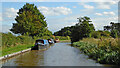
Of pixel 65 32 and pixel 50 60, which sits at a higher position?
pixel 65 32

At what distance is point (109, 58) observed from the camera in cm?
1241

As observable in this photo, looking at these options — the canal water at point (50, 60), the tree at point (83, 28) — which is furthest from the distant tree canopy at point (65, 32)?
the canal water at point (50, 60)

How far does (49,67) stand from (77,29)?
3575cm

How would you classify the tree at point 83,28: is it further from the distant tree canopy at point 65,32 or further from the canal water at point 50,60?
the distant tree canopy at point 65,32

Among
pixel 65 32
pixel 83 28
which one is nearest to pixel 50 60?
pixel 83 28

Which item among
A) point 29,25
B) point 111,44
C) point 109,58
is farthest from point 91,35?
point 109,58

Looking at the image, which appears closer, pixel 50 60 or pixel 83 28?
pixel 50 60

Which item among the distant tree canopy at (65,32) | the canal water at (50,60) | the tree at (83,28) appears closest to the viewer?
the canal water at (50,60)

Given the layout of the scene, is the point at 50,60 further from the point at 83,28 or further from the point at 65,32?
the point at 65,32

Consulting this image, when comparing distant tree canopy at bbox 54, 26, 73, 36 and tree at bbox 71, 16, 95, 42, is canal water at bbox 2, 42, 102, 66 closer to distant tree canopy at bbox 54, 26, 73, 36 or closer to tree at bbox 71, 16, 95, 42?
tree at bbox 71, 16, 95, 42

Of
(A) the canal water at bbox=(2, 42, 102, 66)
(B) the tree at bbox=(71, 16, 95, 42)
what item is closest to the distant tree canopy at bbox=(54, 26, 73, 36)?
(B) the tree at bbox=(71, 16, 95, 42)

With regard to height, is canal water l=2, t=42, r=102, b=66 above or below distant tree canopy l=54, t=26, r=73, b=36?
below

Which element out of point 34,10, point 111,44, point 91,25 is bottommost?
point 111,44

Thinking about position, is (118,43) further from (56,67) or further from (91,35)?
(91,35)
